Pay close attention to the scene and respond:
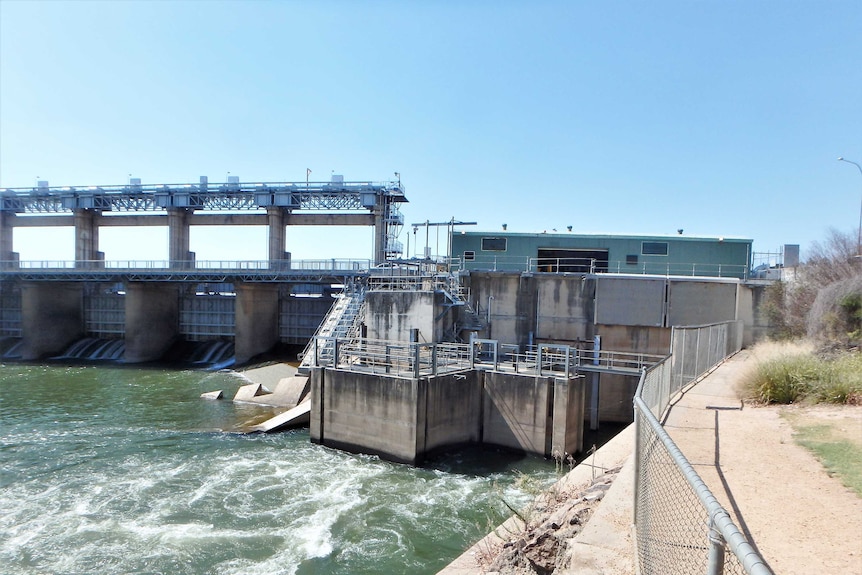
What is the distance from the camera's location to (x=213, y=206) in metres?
39.2

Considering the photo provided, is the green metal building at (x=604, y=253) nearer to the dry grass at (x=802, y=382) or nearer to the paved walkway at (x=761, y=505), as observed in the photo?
the dry grass at (x=802, y=382)

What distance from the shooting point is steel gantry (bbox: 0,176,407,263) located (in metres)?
37.0

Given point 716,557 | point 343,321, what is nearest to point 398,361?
point 343,321

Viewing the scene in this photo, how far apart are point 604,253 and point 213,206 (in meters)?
28.4

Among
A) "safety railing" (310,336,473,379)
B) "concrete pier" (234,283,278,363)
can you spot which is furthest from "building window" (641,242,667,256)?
"concrete pier" (234,283,278,363)

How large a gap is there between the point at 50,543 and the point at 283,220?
3018 centimetres

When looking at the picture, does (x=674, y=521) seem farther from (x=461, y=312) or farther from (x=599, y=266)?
(x=599, y=266)

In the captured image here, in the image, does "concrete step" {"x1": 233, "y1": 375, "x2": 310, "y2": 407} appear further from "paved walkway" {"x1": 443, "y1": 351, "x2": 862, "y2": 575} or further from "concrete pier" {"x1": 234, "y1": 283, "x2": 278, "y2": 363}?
"paved walkway" {"x1": 443, "y1": 351, "x2": 862, "y2": 575}

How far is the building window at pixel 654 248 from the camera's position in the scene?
27422mm

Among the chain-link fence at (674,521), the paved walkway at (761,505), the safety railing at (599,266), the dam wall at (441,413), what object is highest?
the safety railing at (599,266)

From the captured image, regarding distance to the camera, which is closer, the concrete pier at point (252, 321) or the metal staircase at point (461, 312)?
the metal staircase at point (461, 312)

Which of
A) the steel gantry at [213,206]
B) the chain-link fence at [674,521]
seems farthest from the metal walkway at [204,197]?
the chain-link fence at [674,521]

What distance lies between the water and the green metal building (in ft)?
43.7

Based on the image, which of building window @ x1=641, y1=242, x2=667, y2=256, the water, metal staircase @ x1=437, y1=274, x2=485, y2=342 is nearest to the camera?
the water
